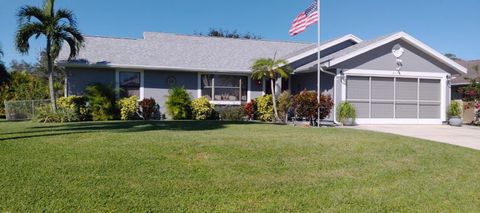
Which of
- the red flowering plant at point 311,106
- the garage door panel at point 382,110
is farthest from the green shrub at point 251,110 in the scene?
the garage door panel at point 382,110

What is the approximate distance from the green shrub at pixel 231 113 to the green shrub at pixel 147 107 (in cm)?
316

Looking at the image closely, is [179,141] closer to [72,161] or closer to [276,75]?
[72,161]

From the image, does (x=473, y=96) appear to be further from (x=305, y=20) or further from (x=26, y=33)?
(x=26, y=33)

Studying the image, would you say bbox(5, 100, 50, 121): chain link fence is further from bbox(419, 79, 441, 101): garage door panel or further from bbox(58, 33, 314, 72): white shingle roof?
bbox(419, 79, 441, 101): garage door panel

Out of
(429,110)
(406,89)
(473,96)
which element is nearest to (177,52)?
(406,89)

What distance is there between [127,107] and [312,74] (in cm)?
878

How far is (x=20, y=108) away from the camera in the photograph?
2067 centimetres

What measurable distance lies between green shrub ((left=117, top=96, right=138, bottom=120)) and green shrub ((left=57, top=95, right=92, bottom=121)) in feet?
4.54

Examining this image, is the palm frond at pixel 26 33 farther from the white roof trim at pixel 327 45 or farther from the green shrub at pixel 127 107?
the white roof trim at pixel 327 45

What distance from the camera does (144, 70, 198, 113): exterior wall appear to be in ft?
64.4

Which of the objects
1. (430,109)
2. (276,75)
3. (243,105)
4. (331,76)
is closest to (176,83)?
(243,105)

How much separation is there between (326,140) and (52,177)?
6413mm

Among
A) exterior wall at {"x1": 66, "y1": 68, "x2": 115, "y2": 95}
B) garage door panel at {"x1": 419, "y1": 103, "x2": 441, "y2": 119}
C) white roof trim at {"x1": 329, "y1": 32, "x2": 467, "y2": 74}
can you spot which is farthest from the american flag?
exterior wall at {"x1": 66, "y1": 68, "x2": 115, "y2": 95}

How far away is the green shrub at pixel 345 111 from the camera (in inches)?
691
